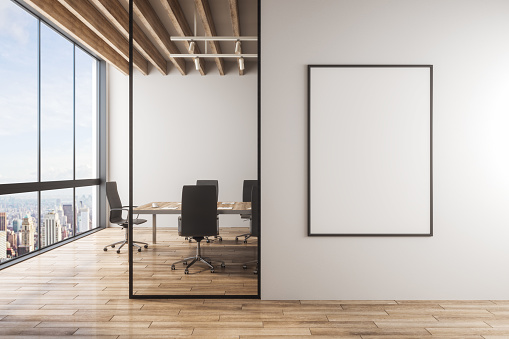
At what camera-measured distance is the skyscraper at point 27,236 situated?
16.8 feet

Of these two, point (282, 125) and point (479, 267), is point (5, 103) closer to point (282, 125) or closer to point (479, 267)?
point (282, 125)

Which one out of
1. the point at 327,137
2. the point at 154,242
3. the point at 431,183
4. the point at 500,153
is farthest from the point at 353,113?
the point at 154,242

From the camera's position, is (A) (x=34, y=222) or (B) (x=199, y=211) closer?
(B) (x=199, y=211)

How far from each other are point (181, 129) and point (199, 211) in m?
3.55

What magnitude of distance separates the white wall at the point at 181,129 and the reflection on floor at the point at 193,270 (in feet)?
4.35

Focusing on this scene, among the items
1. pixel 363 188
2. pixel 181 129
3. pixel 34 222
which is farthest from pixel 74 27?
pixel 363 188

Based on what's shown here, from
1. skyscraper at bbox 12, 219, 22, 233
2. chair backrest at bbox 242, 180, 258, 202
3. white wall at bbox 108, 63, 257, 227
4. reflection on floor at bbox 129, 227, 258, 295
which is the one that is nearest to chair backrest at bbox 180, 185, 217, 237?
reflection on floor at bbox 129, 227, 258, 295

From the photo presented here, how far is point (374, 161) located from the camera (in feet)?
11.4

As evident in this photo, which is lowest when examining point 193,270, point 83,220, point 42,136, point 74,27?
point 193,270

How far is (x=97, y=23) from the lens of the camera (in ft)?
17.5

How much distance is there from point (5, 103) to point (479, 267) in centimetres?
559

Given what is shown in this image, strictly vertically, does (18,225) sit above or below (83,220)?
above

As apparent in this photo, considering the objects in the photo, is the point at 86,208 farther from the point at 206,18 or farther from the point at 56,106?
the point at 206,18

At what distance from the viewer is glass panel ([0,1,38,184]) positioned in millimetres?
4824
